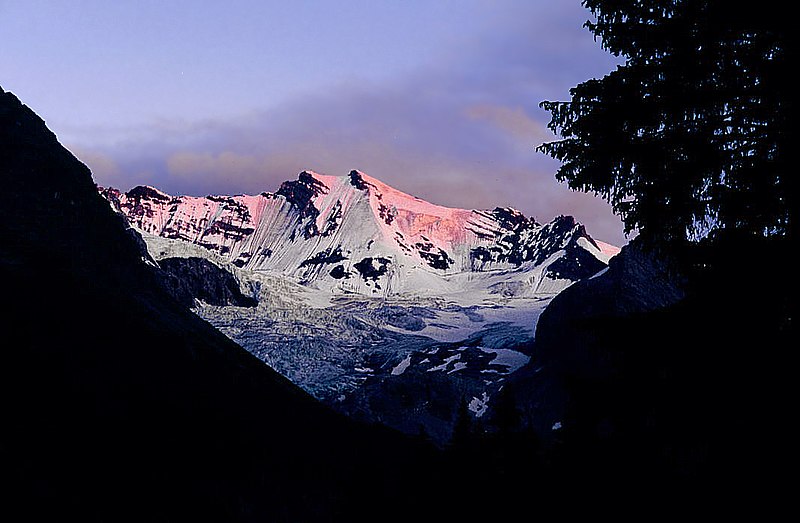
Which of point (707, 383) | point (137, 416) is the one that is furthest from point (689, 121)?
point (137, 416)

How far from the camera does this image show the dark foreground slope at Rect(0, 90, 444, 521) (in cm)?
4103

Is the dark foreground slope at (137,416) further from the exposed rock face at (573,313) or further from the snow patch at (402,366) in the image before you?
the snow patch at (402,366)

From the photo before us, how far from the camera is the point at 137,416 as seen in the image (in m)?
53.0

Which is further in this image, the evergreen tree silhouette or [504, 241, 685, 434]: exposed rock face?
[504, 241, 685, 434]: exposed rock face

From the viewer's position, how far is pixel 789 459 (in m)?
4.60

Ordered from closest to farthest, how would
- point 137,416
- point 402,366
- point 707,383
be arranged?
1. point 707,383
2. point 137,416
3. point 402,366

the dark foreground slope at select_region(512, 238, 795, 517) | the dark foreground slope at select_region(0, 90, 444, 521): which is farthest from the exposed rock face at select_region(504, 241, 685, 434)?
the dark foreground slope at select_region(512, 238, 795, 517)

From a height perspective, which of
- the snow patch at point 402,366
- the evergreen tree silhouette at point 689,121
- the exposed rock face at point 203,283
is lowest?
the snow patch at point 402,366

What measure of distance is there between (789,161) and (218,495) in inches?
2059

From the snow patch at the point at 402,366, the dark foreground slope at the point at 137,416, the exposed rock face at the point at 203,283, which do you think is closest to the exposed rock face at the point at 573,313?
the snow patch at the point at 402,366

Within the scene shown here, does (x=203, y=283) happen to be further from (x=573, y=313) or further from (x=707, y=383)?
(x=707, y=383)

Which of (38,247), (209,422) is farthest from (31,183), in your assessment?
(209,422)

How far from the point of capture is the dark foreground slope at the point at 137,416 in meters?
41.0

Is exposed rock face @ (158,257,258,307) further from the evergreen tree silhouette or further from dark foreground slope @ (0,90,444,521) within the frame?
the evergreen tree silhouette
